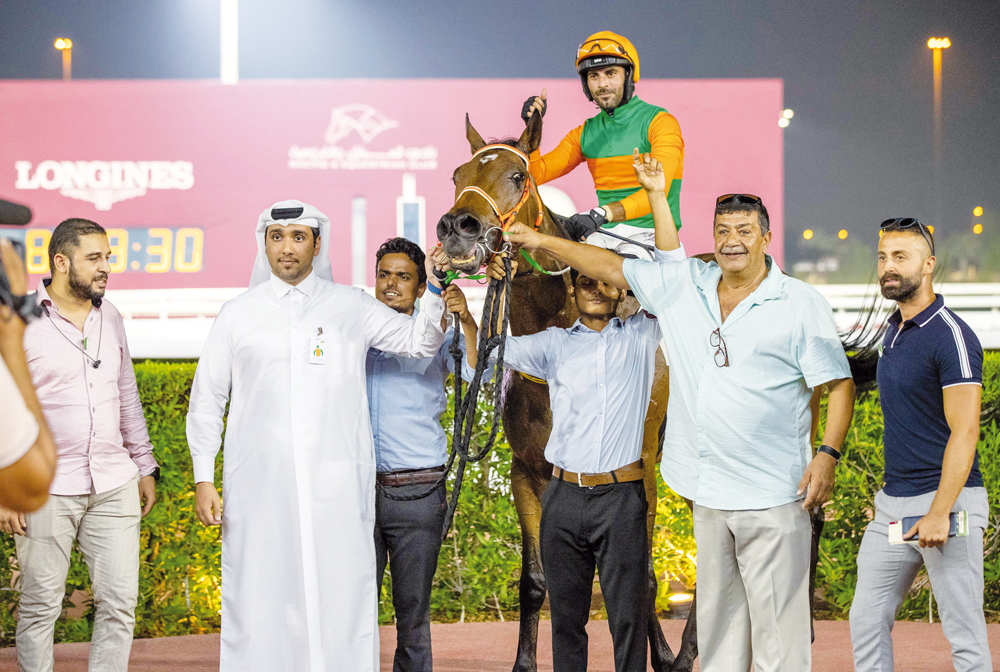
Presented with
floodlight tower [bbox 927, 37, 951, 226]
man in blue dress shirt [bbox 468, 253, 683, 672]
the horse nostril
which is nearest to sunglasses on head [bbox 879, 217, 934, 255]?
man in blue dress shirt [bbox 468, 253, 683, 672]

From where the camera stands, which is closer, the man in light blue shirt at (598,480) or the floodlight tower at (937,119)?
the man in light blue shirt at (598,480)

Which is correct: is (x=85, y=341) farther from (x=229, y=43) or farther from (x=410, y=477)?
(x=229, y=43)

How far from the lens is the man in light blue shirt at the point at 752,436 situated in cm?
270

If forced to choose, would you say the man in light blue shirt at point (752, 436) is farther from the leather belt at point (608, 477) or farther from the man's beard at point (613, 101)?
A: the man's beard at point (613, 101)

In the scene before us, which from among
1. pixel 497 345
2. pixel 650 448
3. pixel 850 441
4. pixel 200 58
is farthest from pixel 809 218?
pixel 497 345

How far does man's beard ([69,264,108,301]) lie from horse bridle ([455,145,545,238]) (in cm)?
153

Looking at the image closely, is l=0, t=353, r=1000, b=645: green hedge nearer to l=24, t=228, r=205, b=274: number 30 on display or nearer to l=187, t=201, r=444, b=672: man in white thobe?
l=187, t=201, r=444, b=672: man in white thobe

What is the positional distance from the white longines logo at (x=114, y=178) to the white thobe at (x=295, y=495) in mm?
6441

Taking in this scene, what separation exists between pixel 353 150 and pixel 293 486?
631cm

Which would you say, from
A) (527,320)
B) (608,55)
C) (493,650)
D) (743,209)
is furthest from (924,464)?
(493,650)

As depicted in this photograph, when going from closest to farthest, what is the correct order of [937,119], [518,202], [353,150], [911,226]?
[911,226] → [518,202] → [353,150] → [937,119]

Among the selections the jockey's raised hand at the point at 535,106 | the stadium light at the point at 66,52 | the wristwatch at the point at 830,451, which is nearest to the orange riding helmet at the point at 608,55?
the jockey's raised hand at the point at 535,106

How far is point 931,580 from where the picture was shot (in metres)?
2.77

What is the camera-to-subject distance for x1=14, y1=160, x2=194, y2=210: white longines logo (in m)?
8.98
